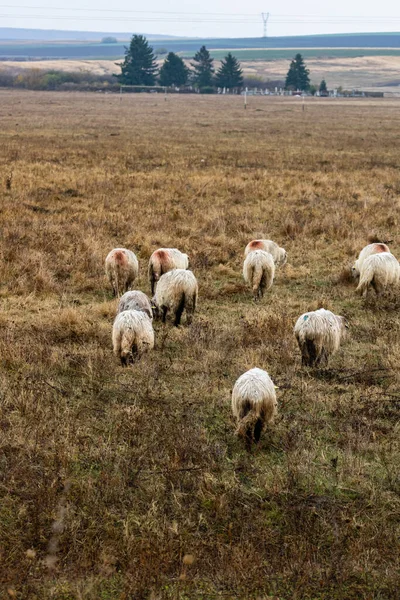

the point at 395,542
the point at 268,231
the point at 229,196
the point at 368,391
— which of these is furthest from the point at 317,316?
the point at 229,196

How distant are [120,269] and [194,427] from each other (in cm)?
449

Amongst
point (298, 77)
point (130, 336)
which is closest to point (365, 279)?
point (130, 336)

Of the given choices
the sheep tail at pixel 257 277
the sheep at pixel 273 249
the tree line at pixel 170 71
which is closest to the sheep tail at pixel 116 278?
the sheep tail at pixel 257 277

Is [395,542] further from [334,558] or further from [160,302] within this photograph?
[160,302]

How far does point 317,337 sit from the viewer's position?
300 inches

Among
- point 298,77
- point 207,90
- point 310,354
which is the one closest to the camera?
point 310,354

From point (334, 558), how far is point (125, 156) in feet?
72.4

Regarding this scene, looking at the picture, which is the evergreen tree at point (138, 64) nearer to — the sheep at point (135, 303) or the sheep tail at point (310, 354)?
the sheep at point (135, 303)

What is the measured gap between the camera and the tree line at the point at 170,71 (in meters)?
92.1

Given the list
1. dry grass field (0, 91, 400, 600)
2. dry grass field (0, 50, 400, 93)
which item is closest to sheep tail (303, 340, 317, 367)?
dry grass field (0, 91, 400, 600)

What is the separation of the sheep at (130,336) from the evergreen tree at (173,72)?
9068 centimetres

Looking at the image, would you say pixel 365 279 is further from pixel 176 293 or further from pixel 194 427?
pixel 194 427

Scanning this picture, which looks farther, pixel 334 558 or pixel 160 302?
pixel 160 302

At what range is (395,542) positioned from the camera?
469cm
